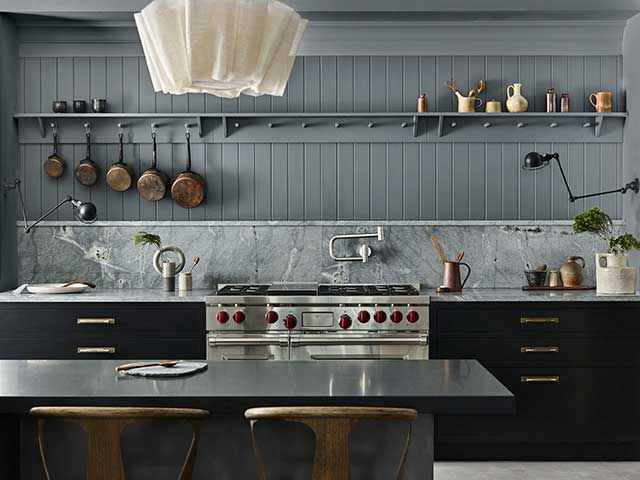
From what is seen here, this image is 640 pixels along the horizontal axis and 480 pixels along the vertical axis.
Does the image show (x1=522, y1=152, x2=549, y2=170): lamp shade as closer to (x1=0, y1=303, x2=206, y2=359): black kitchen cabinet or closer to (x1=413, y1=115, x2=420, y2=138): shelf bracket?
(x1=413, y1=115, x2=420, y2=138): shelf bracket

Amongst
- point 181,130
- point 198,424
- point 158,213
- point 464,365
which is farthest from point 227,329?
point 198,424

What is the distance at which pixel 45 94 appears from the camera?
5.30 m

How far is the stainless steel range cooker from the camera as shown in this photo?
455cm

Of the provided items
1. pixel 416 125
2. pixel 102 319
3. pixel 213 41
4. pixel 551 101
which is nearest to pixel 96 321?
pixel 102 319

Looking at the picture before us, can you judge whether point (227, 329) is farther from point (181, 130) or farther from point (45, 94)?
point (45, 94)

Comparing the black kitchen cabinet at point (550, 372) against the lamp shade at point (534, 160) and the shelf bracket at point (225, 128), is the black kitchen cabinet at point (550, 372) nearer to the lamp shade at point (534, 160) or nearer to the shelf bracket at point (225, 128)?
the lamp shade at point (534, 160)

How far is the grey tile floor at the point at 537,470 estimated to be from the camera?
436 cm

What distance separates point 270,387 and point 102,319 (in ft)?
7.61

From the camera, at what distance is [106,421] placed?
2244 millimetres

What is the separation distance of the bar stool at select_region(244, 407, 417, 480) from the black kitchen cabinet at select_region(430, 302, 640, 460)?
8.06 ft

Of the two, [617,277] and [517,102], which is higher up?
[517,102]

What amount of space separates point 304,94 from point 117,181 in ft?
4.41

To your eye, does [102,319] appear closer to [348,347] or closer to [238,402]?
[348,347]

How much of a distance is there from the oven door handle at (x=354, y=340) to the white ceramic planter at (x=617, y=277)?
3.67 feet
